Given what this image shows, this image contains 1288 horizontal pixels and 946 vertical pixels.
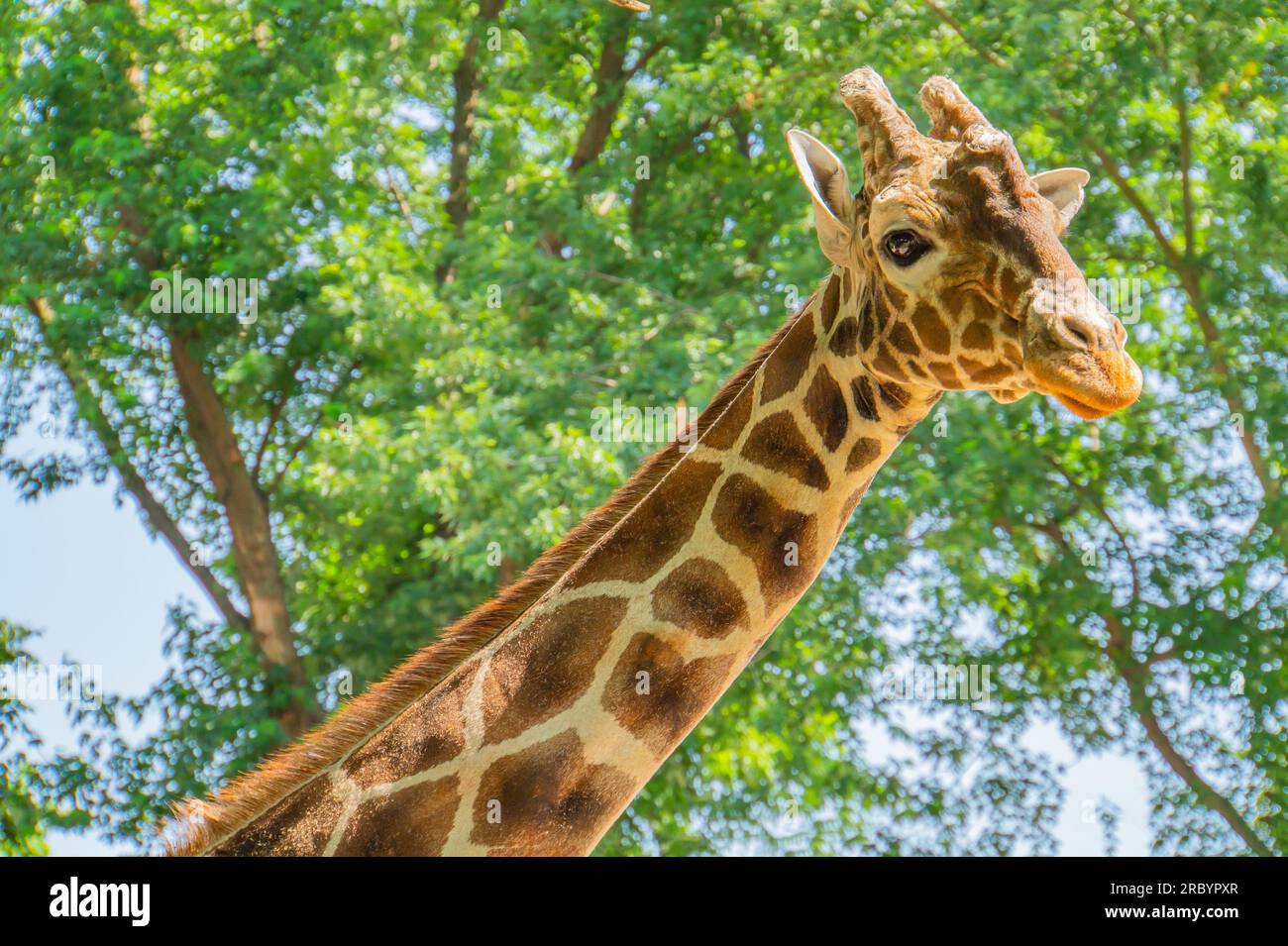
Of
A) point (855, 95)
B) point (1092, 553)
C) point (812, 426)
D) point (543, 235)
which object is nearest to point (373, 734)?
point (812, 426)

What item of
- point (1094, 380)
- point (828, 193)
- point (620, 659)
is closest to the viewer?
point (1094, 380)

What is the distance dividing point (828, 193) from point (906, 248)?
0.36 meters

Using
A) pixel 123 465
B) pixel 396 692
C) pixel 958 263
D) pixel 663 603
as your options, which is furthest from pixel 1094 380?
pixel 123 465

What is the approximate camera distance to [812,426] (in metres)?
3.53

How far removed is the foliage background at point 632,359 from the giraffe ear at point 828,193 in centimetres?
659

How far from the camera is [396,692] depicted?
11.9ft

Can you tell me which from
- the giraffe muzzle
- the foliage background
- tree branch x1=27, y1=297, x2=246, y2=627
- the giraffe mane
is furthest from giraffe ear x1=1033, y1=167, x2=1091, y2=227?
tree branch x1=27, y1=297, x2=246, y2=627

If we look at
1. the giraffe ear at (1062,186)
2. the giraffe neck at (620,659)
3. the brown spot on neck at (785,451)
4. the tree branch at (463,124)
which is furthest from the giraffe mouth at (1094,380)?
the tree branch at (463,124)

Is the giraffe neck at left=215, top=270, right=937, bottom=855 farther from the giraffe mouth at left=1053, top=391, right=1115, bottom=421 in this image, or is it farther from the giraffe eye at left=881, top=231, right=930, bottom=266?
the giraffe mouth at left=1053, top=391, right=1115, bottom=421

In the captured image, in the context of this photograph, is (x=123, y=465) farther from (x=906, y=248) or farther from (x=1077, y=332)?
(x=1077, y=332)

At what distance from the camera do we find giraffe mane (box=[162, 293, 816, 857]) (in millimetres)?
3539

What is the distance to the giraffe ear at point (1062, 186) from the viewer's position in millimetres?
3641

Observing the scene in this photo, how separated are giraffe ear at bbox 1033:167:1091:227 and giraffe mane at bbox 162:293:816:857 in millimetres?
598
